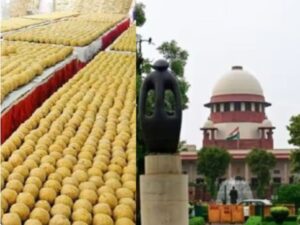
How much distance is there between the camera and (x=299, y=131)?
23375mm

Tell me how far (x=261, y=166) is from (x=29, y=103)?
96.9 ft

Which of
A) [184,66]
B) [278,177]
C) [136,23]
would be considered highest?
[136,23]

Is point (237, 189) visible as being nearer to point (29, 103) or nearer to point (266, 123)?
point (266, 123)

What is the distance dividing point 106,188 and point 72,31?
11.3 m

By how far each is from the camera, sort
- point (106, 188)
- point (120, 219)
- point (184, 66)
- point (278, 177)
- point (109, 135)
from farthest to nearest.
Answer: point (278, 177)
point (184, 66)
point (109, 135)
point (106, 188)
point (120, 219)

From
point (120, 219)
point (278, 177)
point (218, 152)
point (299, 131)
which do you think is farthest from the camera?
point (278, 177)

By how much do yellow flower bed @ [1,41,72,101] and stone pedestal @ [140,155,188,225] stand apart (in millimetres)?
2518

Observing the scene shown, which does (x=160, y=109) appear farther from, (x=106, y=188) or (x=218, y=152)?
(x=218, y=152)

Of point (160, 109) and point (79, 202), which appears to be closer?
point (79, 202)

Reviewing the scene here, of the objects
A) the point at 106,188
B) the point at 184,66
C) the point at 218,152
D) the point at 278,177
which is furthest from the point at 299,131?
the point at 106,188

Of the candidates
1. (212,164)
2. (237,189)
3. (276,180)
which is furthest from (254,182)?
(237,189)

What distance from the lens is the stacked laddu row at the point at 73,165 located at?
4.52m

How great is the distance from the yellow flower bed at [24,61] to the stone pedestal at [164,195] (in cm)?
252

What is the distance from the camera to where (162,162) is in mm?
5297
